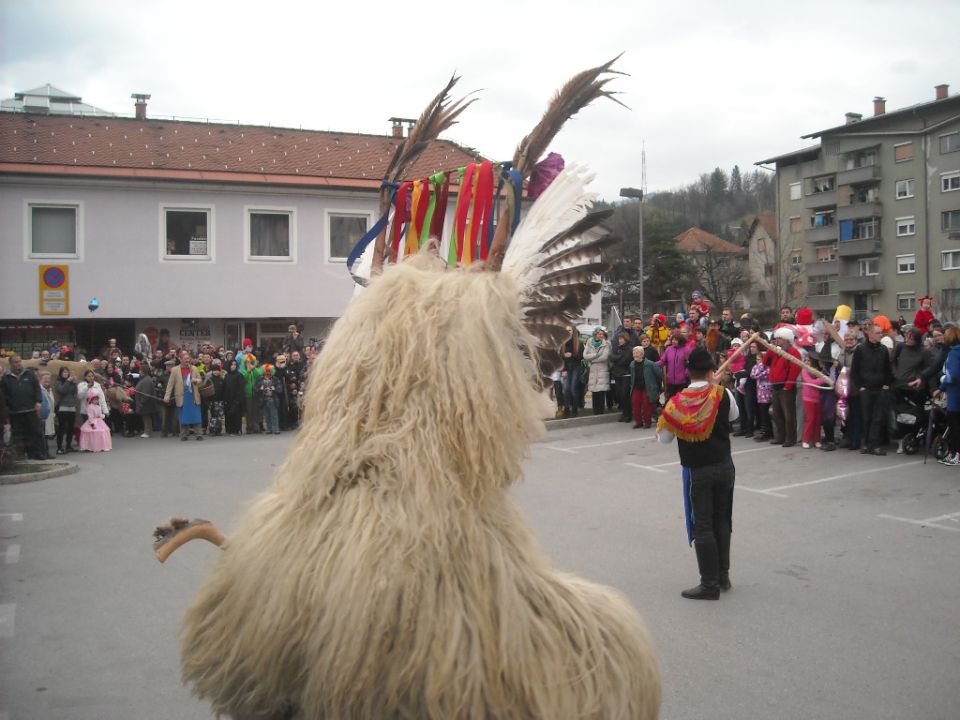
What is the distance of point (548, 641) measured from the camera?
183 centimetres

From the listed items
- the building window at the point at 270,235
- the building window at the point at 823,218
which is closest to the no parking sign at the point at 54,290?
the building window at the point at 270,235

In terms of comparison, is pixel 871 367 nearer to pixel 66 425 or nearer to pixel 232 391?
pixel 232 391

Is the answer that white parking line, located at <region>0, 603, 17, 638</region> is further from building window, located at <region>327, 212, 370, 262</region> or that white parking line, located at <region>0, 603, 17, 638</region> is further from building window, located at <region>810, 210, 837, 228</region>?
building window, located at <region>810, 210, 837, 228</region>

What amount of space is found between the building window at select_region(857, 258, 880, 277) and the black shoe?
200 feet

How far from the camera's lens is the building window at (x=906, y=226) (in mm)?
57562

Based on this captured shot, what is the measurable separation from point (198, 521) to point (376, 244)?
1.04 metres

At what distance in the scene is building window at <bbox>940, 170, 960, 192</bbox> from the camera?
53.8 metres

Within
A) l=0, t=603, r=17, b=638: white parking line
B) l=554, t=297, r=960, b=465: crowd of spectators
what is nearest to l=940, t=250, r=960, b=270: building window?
l=554, t=297, r=960, b=465: crowd of spectators

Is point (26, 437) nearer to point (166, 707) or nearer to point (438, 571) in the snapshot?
point (166, 707)

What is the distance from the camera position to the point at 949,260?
53.4 meters

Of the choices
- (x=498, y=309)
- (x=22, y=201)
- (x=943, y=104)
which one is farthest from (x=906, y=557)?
(x=943, y=104)

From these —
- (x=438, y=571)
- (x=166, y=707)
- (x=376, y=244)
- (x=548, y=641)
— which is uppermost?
(x=376, y=244)

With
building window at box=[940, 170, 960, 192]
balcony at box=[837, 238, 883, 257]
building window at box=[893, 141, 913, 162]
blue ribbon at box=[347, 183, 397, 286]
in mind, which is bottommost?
blue ribbon at box=[347, 183, 397, 286]

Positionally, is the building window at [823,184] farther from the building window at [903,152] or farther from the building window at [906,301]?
the building window at [906,301]
